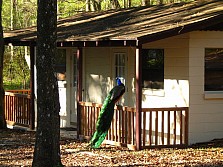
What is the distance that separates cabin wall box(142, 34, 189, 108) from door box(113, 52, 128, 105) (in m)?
1.37

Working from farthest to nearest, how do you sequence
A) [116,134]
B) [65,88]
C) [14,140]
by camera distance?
[65,88]
[14,140]
[116,134]

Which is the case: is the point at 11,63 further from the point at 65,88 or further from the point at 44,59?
the point at 44,59

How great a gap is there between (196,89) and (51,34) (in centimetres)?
534

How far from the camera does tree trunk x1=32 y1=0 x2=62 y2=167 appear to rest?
9.10m

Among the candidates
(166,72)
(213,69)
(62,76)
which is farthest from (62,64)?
(213,69)

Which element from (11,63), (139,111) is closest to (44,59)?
(139,111)

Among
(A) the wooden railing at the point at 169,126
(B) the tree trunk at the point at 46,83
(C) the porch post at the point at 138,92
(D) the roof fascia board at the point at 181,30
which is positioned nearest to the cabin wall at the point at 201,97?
(A) the wooden railing at the point at 169,126

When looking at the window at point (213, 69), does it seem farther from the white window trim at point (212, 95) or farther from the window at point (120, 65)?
the window at point (120, 65)

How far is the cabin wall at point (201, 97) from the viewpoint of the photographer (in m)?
13.2

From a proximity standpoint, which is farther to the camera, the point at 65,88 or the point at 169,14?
the point at 65,88

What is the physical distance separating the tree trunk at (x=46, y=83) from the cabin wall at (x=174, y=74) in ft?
16.4

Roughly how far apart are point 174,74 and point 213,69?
3.35 ft

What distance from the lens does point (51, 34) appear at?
9125 millimetres

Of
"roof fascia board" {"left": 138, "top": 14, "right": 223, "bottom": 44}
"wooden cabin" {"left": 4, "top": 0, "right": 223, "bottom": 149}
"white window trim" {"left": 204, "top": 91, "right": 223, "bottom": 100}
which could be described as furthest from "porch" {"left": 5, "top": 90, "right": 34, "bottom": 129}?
"roof fascia board" {"left": 138, "top": 14, "right": 223, "bottom": 44}
